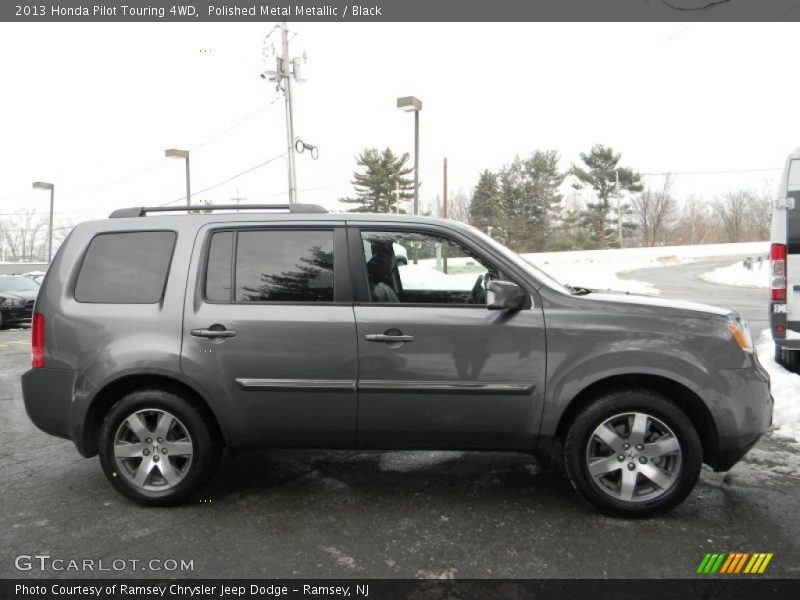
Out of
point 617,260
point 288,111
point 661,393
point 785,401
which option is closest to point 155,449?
point 661,393

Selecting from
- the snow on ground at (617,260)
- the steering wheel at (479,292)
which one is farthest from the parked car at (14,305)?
the snow on ground at (617,260)

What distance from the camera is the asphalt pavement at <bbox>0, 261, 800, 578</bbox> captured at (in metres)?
2.99

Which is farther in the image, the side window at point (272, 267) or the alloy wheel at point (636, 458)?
the side window at point (272, 267)

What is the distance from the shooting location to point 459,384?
11.5 ft

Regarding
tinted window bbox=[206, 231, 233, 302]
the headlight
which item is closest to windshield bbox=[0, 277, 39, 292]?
tinted window bbox=[206, 231, 233, 302]

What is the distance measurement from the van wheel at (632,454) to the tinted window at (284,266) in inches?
69.0

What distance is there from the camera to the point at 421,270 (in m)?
3.98

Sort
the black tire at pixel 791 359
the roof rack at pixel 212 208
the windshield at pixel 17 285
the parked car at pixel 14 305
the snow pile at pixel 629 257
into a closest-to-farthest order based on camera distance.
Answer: the roof rack at pixel 212 208 < the black tire at pixel 791 359 < the parked car at pixel 14 305 < the windshield at pixel 17 285 < the snow pile at pixel 629 257

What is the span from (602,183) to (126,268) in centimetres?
5876

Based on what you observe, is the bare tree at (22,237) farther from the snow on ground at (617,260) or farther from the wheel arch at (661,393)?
the wheel arch at (661,393)

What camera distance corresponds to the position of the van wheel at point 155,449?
3.67m

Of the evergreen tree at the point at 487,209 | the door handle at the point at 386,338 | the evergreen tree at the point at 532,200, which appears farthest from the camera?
the evergreen tree at the point at 532,200

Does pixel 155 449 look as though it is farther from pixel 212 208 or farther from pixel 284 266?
pixel 212 208
